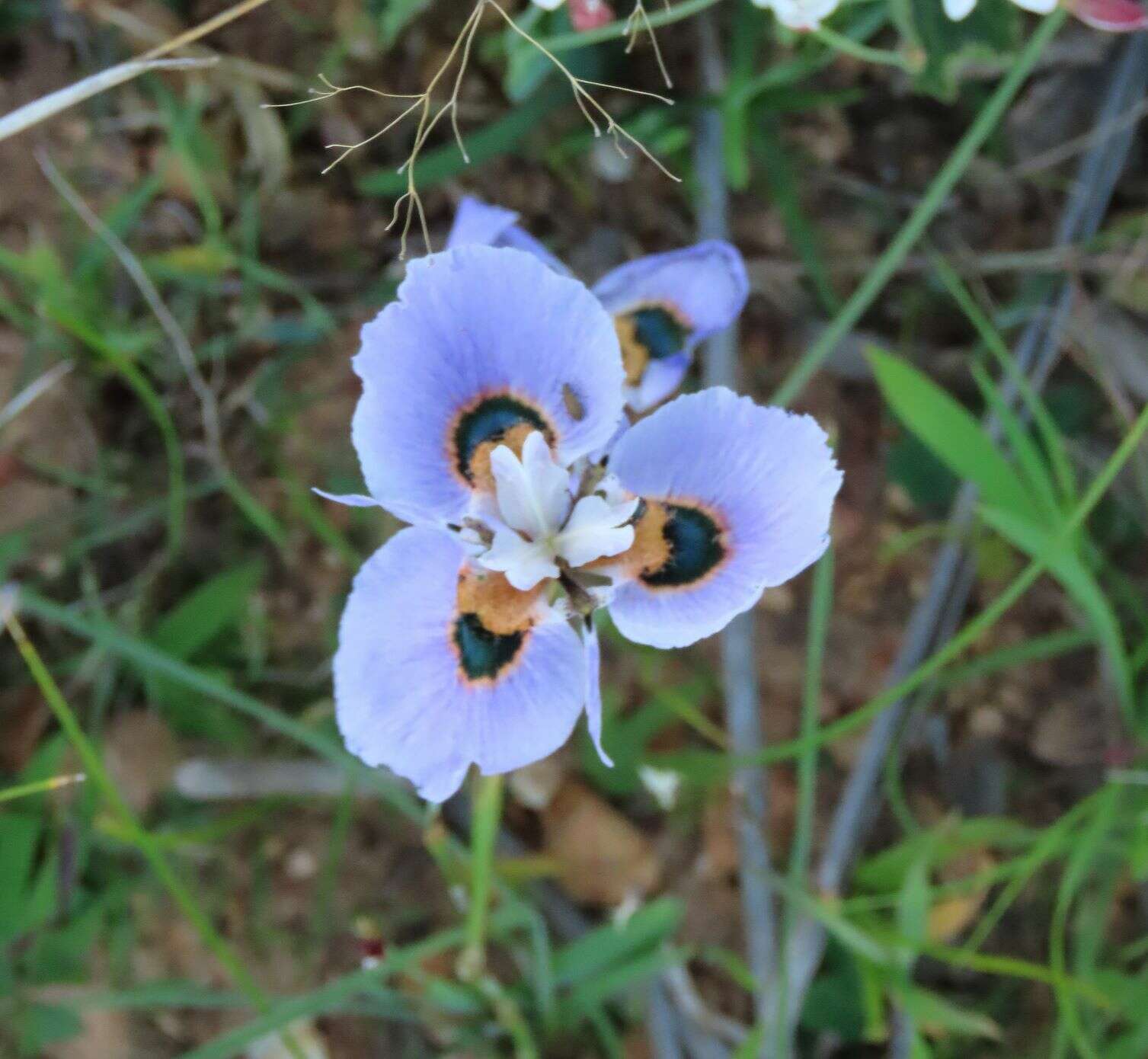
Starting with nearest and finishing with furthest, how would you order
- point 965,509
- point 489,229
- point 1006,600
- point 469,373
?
point 469,373 < point 489,229 < point 1006,600 < point 965,509

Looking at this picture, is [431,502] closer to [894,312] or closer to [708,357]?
[708,357]

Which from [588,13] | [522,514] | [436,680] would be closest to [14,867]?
[436,680]

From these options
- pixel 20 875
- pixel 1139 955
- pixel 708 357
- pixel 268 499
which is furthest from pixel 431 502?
pixel 1139 955

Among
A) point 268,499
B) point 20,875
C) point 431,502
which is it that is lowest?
point 20,875

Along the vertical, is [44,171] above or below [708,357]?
below

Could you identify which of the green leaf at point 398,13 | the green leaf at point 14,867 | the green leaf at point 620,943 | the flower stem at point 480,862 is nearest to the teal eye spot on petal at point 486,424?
the flower stem at point 480,862

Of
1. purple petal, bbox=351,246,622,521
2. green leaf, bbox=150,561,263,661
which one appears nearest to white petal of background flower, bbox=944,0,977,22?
Answer: purple petal, bbox=351,246,622,521

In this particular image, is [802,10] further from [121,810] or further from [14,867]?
[14,867]
